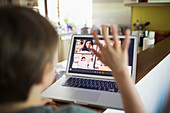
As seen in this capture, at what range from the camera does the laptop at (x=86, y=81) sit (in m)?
0.78

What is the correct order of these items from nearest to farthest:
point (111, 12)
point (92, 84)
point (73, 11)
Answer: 1. point (92, 84)
2. point (111, 12)
3. point (73, 11)

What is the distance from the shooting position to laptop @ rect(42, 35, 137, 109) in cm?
78

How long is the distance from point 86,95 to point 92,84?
0.12 meters

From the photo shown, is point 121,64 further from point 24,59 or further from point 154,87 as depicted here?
point 154,87

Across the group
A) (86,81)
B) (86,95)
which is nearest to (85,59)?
(86,81)

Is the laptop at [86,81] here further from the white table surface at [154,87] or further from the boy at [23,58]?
the boy at [23,58]

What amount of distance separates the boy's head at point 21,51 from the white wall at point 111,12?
9.60 ft

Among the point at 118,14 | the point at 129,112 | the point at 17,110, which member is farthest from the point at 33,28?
the point at 118,14

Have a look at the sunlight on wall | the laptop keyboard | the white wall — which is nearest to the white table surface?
the laptop keyboard

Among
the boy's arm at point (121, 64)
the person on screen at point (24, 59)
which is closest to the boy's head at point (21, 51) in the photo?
the person on screen at point (24, 59)

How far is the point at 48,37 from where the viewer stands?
15.8 inches

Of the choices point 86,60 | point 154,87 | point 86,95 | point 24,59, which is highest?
point 24,59

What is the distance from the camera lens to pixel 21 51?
13.8 inches

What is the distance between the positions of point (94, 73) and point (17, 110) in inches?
25.7
